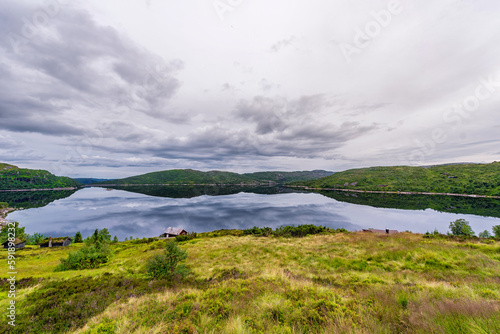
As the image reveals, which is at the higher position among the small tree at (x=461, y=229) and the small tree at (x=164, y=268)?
the small tree at (x=164, y=268)

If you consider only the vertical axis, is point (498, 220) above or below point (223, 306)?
below

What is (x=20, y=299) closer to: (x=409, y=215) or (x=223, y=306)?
(x=223, y=306)

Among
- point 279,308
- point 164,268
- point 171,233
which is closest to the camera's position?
point 279,308

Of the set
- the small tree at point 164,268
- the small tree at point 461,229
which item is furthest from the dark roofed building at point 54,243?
the small tree at point 461,229

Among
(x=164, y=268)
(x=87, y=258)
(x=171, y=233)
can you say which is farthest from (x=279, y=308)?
(x=171, y=233)

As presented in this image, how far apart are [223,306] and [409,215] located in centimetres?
11458

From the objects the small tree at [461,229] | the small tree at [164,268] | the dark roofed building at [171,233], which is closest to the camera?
the small tree at [164,268]

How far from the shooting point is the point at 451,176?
601 feet

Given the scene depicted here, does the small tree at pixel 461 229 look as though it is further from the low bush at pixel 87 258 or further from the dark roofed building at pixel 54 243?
the dark roofed building at pixel 54 243

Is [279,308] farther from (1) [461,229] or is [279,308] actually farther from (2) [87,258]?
(1) [461,229]

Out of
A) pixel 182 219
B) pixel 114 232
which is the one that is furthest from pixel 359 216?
pixel 114 232

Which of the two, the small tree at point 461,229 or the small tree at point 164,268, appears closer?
the small tree at point 164,268

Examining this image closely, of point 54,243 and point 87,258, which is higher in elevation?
point 87,258

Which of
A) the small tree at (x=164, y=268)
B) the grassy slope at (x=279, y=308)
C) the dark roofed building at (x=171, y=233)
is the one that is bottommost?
the dark roofed building at (x=171, y=233)
